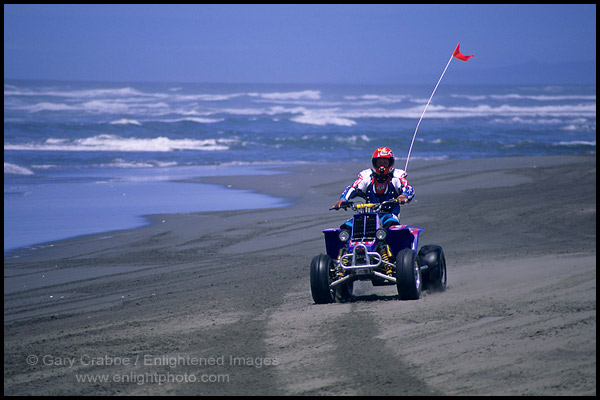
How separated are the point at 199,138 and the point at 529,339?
102 feet

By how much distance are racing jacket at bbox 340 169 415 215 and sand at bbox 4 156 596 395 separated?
3.65 feet

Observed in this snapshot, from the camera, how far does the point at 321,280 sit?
7.40m

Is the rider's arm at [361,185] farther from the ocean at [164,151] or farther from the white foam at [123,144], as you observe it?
the white foam at [123,144]

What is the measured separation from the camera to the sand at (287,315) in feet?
16.6

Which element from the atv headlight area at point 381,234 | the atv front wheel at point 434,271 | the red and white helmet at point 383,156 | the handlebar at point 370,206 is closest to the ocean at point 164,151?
the handlebar at point 370,206

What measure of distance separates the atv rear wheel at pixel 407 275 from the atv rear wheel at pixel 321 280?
72cm

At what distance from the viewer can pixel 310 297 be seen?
7.97 meters

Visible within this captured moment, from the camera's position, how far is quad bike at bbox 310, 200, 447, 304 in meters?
7.35

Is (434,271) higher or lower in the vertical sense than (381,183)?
lower

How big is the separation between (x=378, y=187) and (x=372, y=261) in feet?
3.70

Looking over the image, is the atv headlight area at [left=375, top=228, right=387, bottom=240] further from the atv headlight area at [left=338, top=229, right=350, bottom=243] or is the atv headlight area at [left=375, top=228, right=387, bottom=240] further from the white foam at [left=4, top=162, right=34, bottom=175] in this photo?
the white foam at [left=4, top=162, right=34, bottom=175]

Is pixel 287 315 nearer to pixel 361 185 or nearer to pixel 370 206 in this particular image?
pixel 370 206

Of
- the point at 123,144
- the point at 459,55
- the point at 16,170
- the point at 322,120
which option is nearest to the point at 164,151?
the point at 123,144

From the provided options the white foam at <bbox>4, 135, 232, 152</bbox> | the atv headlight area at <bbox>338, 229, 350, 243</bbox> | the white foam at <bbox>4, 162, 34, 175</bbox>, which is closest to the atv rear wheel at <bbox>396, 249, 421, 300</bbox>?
the atv headlight area at <bbox>338, 229, 350, 243</bbox>
